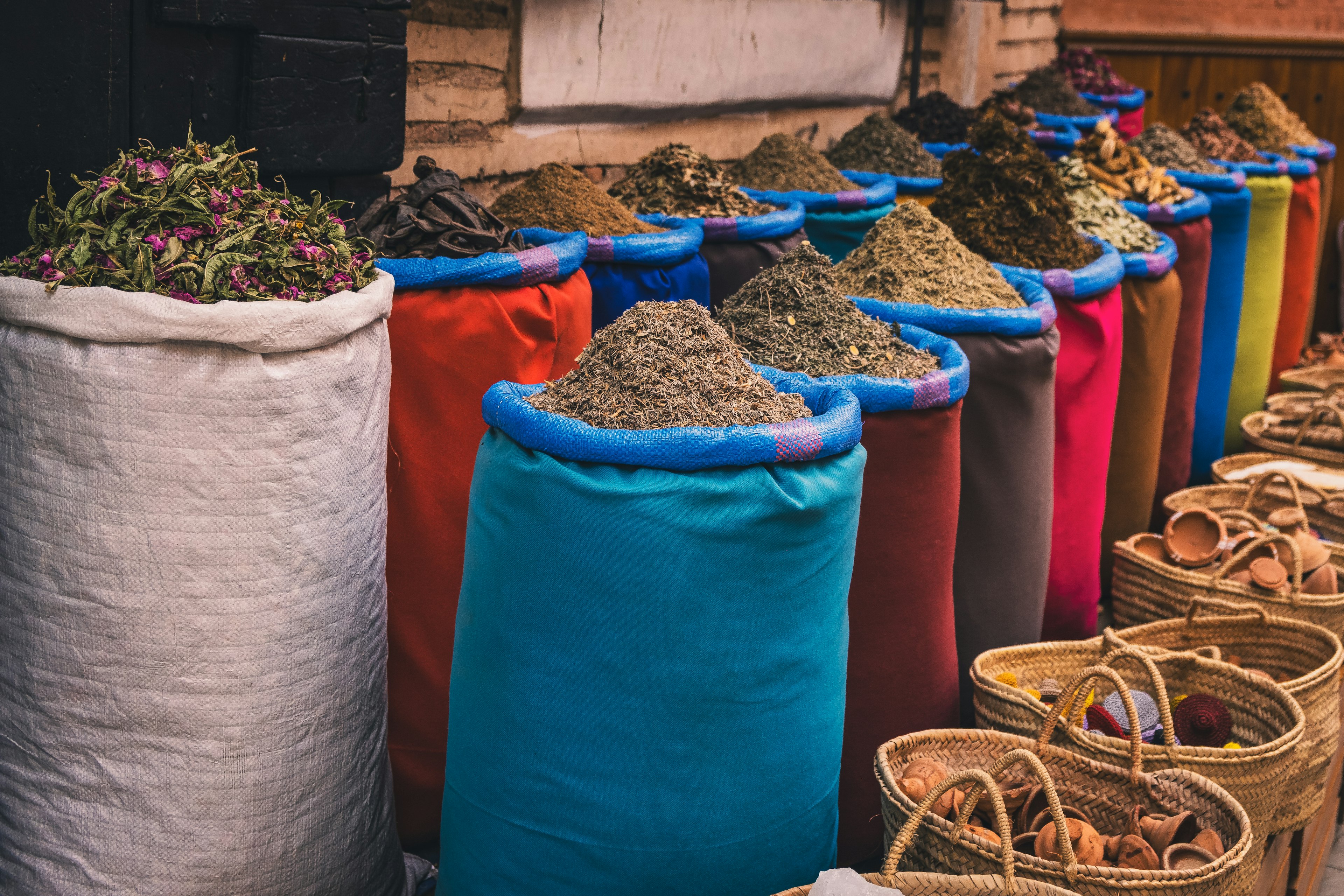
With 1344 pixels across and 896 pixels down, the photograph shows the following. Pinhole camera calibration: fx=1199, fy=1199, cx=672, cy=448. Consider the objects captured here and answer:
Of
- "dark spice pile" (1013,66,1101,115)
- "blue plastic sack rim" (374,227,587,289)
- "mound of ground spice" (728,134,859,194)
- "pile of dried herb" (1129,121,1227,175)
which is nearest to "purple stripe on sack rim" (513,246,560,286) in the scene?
"blue plastic sack rim" (374,227,587,289)

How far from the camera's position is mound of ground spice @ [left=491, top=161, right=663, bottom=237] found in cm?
221

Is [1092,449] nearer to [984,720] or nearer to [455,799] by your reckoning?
[984,720]

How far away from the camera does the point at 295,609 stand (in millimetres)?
1451

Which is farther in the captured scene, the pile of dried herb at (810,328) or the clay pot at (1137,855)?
the pile of dried herb at (810,328)

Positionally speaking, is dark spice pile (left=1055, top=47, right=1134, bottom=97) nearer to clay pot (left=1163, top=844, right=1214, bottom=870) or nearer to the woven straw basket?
the woven straw basket

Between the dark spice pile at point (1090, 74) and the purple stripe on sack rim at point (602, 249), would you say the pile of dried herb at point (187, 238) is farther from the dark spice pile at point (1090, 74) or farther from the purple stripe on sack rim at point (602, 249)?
the dark spice pile at point (1090, 74)

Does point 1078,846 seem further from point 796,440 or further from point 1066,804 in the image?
point 796,440

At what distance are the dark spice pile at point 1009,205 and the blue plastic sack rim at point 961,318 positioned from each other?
1.47 feet

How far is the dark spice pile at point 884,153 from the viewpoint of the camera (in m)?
3.44

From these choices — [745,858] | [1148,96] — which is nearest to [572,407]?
[745,858]

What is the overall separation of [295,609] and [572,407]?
420 mm

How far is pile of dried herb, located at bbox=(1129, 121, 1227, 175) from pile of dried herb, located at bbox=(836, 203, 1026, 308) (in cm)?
180

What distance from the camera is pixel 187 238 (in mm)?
1430

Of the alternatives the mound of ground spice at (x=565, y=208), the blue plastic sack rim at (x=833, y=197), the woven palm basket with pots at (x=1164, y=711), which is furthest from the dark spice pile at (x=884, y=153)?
the woven palm basket with pots at (x=1164, y=711)
